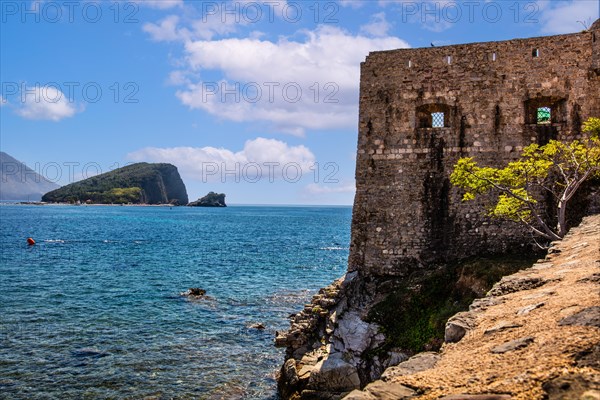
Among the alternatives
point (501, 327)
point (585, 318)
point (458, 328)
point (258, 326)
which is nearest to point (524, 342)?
point (585, 318)

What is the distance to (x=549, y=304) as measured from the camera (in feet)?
22.1

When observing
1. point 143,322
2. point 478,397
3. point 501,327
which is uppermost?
point 501,327

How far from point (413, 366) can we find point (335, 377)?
11545 millimetres

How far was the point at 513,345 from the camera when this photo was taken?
565 cm

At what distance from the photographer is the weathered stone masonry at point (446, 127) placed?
18734 mm

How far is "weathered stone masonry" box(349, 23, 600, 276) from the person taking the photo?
1873 centimetres

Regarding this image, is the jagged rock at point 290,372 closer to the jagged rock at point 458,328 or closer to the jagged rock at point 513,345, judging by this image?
the jagged rock at point 458,328

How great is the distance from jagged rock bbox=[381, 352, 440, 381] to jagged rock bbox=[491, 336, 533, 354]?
85cm

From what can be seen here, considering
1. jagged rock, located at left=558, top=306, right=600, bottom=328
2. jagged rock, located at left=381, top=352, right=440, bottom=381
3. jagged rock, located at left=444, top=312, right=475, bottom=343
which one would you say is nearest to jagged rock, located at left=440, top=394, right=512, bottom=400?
jagged rock, located at left=381, top=352, right=440, bottom=381

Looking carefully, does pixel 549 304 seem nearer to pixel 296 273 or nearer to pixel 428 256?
pixel 428 256

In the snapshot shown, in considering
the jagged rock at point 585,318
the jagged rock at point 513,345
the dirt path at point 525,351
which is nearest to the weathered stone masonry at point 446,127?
the dirt path at point 525,351

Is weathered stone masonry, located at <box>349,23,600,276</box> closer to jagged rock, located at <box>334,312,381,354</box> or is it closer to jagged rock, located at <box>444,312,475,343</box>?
jagged rock, located at <box>334,312,381,354</box>

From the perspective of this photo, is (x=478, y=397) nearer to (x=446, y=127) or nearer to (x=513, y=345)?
(x=513, y=345)

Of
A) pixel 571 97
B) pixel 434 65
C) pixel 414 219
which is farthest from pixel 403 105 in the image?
pixel 571 97
